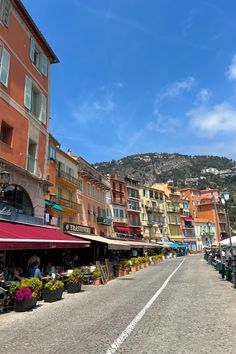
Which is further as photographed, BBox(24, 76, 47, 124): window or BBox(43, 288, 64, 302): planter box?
BBox(24, 76, 47, 124): window

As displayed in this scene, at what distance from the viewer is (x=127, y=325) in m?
7.96

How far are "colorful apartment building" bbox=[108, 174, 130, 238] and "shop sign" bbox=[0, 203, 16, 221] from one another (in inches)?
1829

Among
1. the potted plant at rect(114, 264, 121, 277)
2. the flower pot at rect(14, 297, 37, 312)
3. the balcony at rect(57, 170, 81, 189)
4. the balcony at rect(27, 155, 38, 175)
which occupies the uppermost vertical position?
the balcony at rect(57, 170, 81, 189)

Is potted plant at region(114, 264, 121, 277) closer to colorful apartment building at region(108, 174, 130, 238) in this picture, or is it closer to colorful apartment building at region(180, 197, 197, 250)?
colorful apartment building at region(108, 174, 130, 238)

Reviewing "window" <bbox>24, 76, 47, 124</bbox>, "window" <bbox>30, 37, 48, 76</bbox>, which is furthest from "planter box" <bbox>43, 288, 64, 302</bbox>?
"window" <bbox>30, 37, 48, 76</bbox>

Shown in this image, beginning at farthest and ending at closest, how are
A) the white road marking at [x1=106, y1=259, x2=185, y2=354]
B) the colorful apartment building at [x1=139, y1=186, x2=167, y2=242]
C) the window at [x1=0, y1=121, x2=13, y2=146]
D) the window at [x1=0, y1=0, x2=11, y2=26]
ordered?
the colorful apartment building at [x1=139, y1=186, x2=167, y2=242]
the window at [x1=0, y1=121, x2=13, y2=146]
the window at [x1=0, y1=0, x2=11, y2=26]
the white road marking at [x1=106, y1=259, x2=185, y2=354]

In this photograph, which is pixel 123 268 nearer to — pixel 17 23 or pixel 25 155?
pixel 25 155

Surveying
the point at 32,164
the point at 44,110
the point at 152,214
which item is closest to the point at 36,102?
the point at 44,110

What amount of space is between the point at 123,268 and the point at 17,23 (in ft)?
59.8

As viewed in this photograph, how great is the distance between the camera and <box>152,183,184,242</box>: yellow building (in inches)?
3450

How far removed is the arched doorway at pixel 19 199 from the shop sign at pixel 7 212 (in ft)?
1.85

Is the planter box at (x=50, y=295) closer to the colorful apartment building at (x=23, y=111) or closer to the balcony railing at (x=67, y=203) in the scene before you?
the colorful apartment building at (x=23, y=111)

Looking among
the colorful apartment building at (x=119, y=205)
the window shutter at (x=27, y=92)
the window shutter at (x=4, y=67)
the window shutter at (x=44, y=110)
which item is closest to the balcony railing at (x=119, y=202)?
the colorful apartment building at (x=119, y=205)

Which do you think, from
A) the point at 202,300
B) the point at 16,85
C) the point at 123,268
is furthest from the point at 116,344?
the point at 123,268
